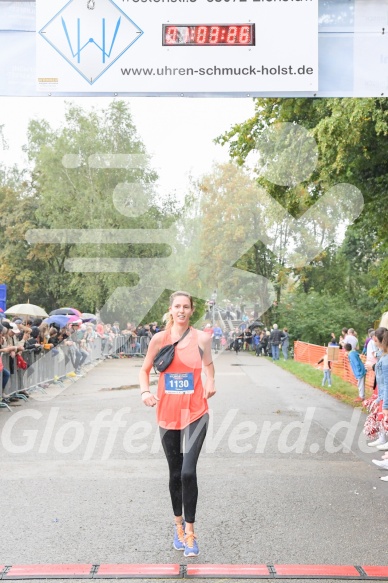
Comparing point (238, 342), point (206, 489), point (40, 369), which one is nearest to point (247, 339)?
point (238, 342)

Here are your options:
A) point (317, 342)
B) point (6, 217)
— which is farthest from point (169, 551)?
point (6, 217)

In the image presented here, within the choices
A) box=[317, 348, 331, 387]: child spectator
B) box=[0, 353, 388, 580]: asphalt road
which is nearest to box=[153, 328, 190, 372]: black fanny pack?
box=[0, 353, 388, 580]: asphalt road

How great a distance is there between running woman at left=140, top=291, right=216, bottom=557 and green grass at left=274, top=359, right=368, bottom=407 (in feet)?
33.2

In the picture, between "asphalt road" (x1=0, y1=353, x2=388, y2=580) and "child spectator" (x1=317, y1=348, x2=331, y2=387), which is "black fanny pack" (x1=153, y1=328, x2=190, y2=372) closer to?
"asphalt road" (x1=0, y1=353, x2=388, y2=580)

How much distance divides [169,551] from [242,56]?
4436mm

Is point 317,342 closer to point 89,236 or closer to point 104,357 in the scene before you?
point 104,357

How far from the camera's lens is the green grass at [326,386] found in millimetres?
16766

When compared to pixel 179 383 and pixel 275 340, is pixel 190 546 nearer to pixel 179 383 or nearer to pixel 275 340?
pixel 179 383

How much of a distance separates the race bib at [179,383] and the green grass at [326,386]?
1025cm

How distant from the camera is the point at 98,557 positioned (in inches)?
209

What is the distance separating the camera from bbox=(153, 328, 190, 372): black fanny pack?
545 cm

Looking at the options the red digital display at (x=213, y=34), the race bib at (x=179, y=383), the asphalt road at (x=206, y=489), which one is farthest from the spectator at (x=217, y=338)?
the race bib at (x=179, y=383)

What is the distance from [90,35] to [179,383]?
3762 millimetres

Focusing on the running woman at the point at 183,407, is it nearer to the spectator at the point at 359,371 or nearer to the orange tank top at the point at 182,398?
the orange tank top at the point at 182,398
